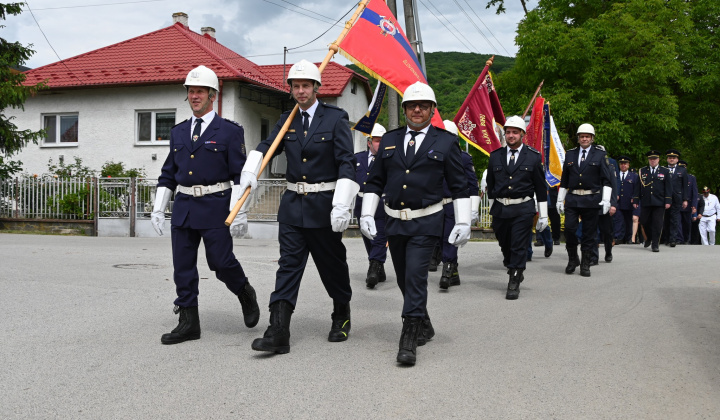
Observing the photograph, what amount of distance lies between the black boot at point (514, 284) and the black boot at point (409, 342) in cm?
325

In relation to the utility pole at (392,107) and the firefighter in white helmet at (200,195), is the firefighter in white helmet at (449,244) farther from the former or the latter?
the utility pole at (392,107)

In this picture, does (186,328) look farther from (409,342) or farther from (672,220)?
(672,220)

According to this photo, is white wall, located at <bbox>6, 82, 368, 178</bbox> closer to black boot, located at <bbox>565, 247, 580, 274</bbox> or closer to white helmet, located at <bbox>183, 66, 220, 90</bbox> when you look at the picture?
black boot, located at <bbox>565, 247, 580, 274</bbox>

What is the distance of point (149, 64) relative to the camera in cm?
2855

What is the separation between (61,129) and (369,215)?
1021 inches

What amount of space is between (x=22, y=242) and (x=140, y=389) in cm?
1249

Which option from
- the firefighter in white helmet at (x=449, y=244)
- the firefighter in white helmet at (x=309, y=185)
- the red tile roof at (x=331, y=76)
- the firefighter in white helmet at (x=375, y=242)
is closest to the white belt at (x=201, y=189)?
the firefighter in white helmet at (x=309, y=185)

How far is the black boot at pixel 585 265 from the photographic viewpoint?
10508 millimetres

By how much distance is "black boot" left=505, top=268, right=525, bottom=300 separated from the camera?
8.34m

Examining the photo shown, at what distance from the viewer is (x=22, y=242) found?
15516 mm

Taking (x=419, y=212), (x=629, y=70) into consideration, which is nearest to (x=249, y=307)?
(x=419, y=212)

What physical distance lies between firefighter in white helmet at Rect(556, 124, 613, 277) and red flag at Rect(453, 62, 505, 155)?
133cm

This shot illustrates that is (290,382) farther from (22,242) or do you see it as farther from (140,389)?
(22,242)

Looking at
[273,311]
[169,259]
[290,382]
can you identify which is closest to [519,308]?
[273,311]
